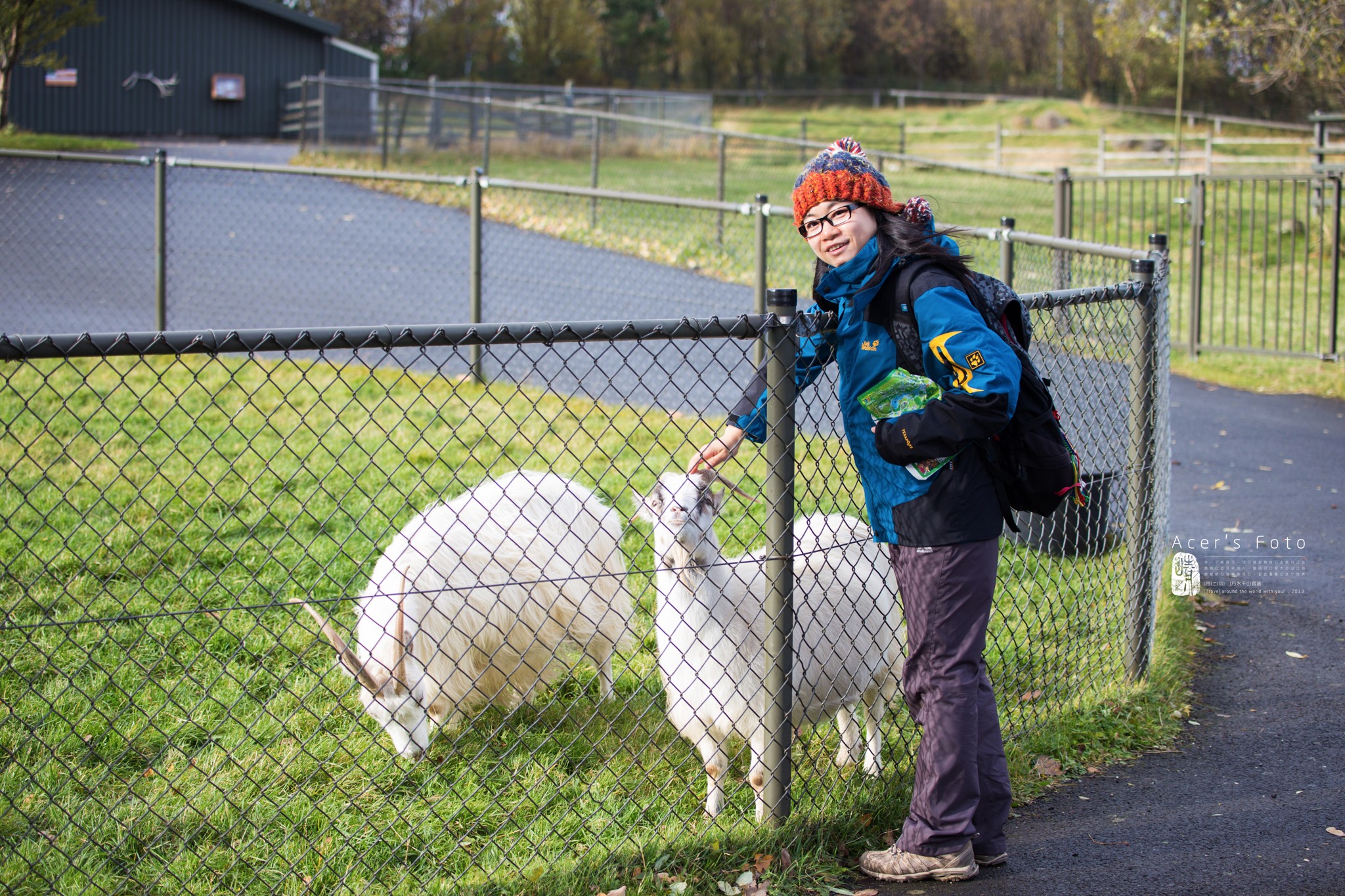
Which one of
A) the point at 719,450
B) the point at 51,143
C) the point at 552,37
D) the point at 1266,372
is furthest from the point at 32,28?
the point at 552,37

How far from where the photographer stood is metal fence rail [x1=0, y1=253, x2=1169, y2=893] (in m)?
3.27

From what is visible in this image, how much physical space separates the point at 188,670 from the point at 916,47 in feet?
179

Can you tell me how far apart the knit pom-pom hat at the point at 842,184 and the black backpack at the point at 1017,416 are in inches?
7.8

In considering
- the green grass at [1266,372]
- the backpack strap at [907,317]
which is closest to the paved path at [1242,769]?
the backpack strap at [907,317]

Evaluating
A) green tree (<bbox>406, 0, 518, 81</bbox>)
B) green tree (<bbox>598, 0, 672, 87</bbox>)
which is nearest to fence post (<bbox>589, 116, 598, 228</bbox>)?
green tree (<bbox>406, 0, 518, 81</bbox>)

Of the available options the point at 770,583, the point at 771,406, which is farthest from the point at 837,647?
the point at 771,406

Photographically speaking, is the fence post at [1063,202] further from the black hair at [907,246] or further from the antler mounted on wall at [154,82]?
the antler mounted on wall at [154,82]

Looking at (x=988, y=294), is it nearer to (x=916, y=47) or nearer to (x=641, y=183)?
(x=641, y=183)

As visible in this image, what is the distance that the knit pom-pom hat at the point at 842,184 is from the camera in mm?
2920

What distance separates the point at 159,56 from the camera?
92.5 feet

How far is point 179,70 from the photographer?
28469mm

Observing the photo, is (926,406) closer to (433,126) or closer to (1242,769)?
(1242,769)

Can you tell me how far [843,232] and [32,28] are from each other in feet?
74.5

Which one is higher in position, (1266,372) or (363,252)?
(363,252)
